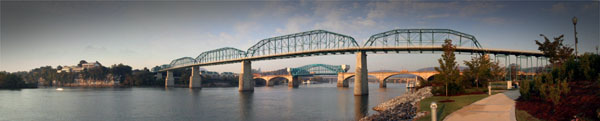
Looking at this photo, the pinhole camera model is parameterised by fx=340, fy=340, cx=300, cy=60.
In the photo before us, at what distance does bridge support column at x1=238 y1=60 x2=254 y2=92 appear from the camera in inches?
4828

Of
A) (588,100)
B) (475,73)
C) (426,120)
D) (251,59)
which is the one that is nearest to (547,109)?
(588,100)

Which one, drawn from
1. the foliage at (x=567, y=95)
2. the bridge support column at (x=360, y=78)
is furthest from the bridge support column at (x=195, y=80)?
the foliage at (x=567, y=95)

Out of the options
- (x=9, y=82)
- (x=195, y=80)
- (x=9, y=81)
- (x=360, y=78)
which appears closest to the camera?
(x=360, y=78)

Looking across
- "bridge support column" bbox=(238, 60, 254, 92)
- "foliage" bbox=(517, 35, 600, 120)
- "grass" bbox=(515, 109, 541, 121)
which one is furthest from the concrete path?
"bridge support column" bbox=(238, 60, 254, 92)

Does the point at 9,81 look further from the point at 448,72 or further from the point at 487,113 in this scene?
the point at 487,113

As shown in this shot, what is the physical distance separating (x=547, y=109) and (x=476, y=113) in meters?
3.93

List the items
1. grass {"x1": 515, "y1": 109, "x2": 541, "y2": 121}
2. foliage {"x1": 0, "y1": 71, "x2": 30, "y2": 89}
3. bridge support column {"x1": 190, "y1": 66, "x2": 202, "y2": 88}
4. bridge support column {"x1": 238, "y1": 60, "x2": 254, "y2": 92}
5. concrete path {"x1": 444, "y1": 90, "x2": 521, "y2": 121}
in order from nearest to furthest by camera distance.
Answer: grass {"x1": 515, "y1": 109, "x2": 541, "y2": 121}
concrete path {"x1": 444, "y1": 90, "x2": 521, "y2": 121}
bridge support column {"x1": 238, "y1": 60, "x2": 254, "y2": 92}
foliage {"x1": 0, "y1": 71, "x2": 30, "y2": 89}
bridge support column {"x1": 190, "y1": 66, "x2": 202, "y2": 88}

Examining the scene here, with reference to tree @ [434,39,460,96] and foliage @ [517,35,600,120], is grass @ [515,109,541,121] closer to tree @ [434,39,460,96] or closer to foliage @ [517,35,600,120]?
foliage @ [517,35,600,120]

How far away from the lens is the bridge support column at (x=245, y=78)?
123m

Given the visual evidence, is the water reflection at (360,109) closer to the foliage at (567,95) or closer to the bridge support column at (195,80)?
the foliage at (567,95)

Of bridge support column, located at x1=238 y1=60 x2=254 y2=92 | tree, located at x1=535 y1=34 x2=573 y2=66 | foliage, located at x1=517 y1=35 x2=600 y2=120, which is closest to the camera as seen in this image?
foliage, located at x1=517 y1=35 x2=600 y2=120

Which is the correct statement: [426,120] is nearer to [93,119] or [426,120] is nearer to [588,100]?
[588,100]

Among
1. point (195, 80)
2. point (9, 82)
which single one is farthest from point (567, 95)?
point (9, 82)

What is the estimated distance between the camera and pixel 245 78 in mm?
124188
